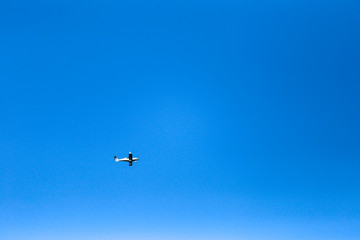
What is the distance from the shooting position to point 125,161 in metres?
123
